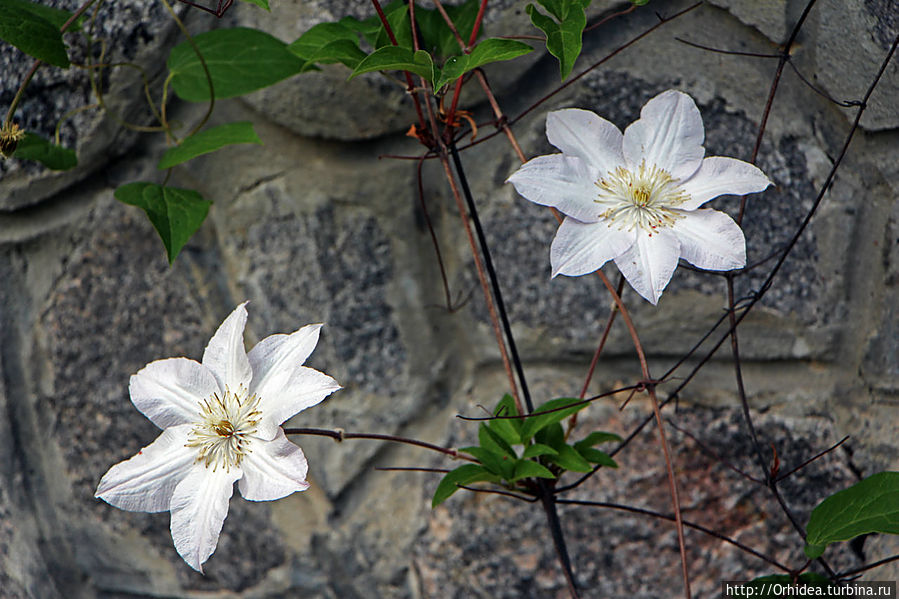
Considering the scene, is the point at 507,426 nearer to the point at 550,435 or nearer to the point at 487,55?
the point at 550,435

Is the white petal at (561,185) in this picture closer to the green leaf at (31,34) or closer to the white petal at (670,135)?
the white petal at (670,135)

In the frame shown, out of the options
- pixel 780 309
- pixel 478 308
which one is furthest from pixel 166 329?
pixel 780 309

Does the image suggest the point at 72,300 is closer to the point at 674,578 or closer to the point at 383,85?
the point at 383,85

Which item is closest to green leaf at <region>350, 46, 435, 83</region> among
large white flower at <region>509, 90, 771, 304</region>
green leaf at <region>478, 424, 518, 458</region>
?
large white flower at <region>509, 90, 771, 304</region>

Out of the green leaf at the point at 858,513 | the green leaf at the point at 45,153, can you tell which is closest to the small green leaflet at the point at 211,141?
the green leaf at the point at 45,153

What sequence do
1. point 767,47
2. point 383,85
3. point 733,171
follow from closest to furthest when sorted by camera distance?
1. point 733,171
2. point 767,47
3. point 383,85

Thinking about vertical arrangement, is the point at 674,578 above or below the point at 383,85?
below
